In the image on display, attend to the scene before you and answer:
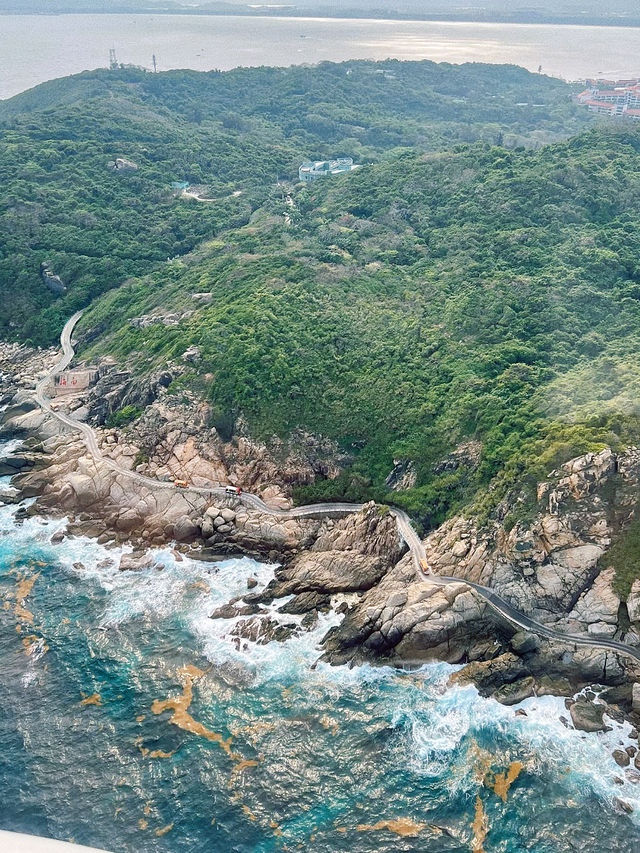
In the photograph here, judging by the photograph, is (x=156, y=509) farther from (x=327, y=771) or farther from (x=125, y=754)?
(x=327, y=771)

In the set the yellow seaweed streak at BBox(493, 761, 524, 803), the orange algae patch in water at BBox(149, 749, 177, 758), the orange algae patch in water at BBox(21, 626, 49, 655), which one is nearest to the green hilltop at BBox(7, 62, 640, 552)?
the yellow seaweed streak at BBox(493, 761, 524, 803)

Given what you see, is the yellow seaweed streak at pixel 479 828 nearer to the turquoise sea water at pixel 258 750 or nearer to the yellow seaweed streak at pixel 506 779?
the turquoise sea water at pixel 258 750

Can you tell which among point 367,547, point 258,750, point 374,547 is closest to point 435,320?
point 374,547

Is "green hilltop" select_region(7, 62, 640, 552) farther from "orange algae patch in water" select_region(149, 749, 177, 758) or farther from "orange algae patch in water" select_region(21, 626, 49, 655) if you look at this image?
"orange algae patch in water" select_region(149, 749, 177, 758)

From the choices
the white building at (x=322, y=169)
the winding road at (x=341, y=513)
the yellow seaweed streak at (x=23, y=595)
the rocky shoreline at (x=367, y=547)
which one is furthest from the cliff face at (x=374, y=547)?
the white building at (x=322, y=169)

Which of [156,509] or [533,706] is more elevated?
[156,509]

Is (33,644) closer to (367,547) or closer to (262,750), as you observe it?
(262,750)

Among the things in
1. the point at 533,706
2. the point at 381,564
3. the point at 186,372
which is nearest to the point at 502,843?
the point at 533,706
